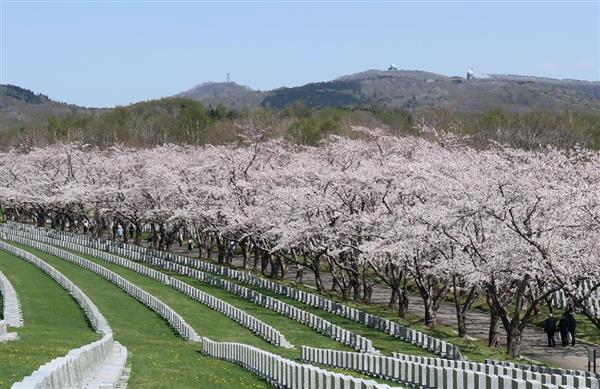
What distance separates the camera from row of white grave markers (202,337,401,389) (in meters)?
16.8

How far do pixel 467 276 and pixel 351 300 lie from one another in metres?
18.9

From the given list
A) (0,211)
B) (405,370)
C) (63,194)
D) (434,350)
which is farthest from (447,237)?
(0,211)

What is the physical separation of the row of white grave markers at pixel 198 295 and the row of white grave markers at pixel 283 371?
211 inches

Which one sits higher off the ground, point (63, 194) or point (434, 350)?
point (63, 194)

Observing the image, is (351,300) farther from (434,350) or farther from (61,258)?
(61,258)

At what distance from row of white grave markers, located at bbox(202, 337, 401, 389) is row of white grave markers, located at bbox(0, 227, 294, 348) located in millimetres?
5371

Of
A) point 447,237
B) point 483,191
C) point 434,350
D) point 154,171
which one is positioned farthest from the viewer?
point 154,171

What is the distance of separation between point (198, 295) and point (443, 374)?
32705 millimetres

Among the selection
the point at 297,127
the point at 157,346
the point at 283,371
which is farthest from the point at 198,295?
the point at 297,127

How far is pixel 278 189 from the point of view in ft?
209

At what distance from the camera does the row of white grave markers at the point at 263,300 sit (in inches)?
1500

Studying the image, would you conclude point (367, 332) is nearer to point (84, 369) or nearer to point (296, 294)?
point (296, 294)

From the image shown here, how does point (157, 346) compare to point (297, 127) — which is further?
point (297, 127)

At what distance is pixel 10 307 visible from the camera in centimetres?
3812
